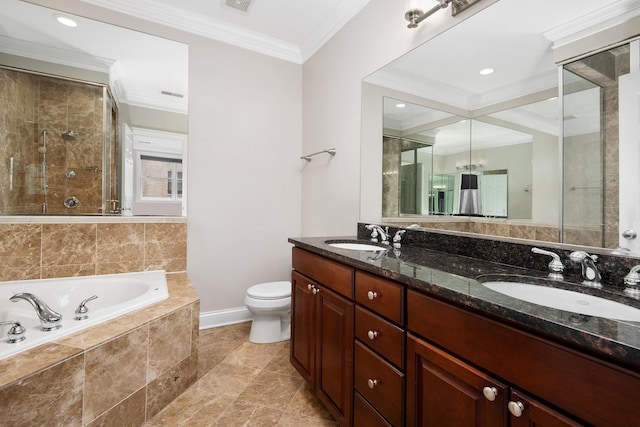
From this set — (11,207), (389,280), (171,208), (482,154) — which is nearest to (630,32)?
(482,154)

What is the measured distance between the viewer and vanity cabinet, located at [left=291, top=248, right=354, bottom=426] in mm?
1299

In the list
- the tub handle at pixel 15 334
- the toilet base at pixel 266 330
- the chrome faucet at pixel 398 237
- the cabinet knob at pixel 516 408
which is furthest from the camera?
the toilet base at pixel 266 330

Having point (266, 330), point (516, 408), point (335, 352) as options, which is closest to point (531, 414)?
point (516, 408)

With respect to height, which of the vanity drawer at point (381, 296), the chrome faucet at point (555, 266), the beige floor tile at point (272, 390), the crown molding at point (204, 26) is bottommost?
the beige floor tile at point (272, 390)

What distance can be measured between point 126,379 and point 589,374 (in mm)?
1697

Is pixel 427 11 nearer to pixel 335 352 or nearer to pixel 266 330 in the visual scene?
pixel 335 352

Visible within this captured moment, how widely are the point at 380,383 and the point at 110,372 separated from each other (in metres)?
1.17

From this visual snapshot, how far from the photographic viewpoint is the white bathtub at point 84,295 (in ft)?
5.01

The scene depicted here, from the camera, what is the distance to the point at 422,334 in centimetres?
93

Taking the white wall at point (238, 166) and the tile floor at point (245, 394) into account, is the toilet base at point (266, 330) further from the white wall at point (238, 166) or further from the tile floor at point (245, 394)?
the white wall at point (238, 166)

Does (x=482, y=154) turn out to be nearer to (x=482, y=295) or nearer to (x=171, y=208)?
(x=482, y=295)

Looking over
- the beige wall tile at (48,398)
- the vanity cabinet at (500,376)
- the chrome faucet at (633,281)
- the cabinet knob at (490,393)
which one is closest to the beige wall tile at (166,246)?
the beige wall tile at (48,398)

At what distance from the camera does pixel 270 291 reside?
230 centimetres

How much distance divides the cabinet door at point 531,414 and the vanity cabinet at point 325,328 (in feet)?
2.21
